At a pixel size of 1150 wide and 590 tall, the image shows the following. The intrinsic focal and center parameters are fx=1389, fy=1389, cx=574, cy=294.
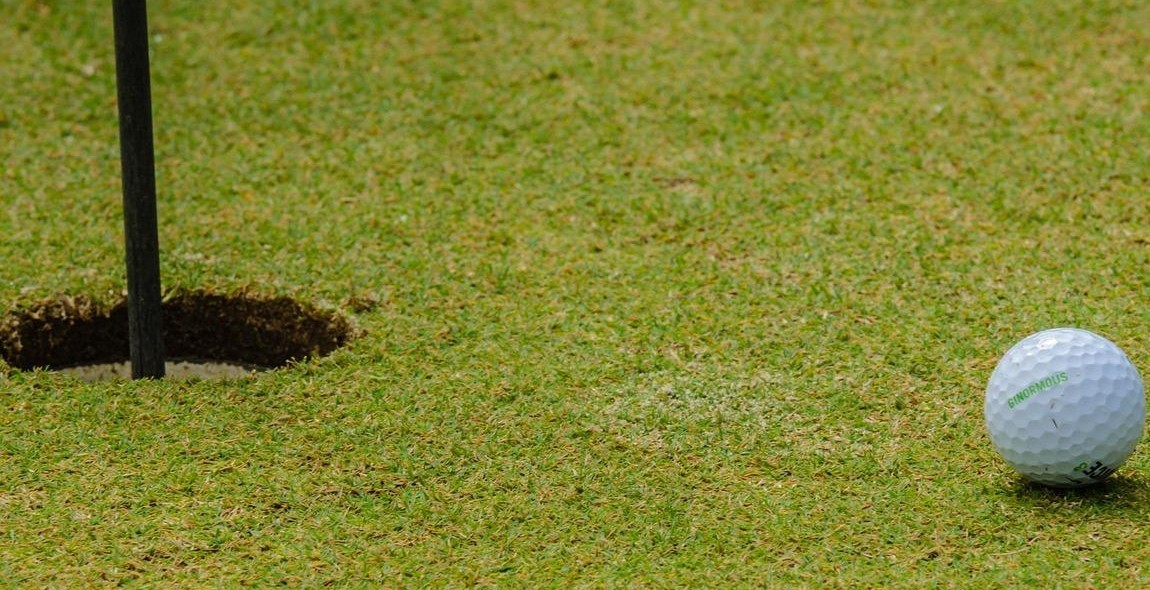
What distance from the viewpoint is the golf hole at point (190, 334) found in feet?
17.9

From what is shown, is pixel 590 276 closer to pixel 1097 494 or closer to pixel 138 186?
pixel 138 186

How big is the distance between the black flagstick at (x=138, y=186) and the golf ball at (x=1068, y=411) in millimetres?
2887

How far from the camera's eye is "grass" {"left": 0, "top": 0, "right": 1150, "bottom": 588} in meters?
4.11

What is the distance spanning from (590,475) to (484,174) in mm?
2587

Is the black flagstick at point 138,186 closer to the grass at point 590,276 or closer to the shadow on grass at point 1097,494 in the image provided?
the grass at point 590,276

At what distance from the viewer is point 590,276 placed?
228 inches

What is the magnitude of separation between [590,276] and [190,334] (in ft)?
5.44

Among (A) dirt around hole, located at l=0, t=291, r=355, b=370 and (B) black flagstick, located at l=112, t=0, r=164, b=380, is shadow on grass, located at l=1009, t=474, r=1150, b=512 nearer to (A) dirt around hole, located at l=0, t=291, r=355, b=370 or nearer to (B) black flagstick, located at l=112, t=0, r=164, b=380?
(A) dirt around hole, located at l=0, t=291, r=355, b=370

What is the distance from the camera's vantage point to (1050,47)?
7.66m

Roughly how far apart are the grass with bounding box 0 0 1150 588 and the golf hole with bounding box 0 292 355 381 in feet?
0.33

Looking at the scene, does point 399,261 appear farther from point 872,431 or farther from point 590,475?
point 872,431

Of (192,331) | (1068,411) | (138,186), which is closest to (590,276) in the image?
(192,331)

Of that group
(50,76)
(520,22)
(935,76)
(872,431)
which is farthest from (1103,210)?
(50,76)

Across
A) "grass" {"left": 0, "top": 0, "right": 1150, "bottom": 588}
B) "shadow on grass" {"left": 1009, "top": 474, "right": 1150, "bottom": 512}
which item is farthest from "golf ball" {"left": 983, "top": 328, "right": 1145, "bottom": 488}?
"grass" {"left": 0, "top": 0, "right": 1150, "bottom": 588}
